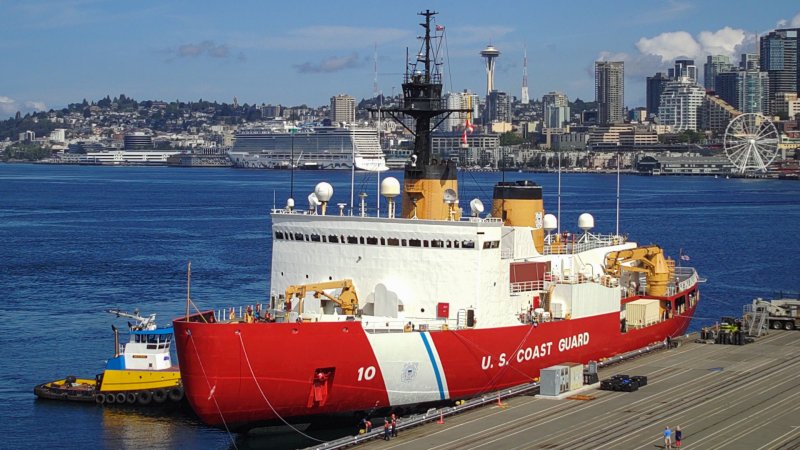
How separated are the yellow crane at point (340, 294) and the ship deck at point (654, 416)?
166 inches

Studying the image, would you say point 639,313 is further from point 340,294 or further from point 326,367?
point 326,367

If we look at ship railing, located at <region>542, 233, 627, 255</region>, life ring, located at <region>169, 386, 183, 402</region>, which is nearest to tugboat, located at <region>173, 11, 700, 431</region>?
ship railing, located at <region>542, 233, 627, 255</region>

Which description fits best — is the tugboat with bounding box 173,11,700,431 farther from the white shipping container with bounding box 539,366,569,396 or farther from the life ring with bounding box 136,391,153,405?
the life ring with bounding box 136,391,153,405

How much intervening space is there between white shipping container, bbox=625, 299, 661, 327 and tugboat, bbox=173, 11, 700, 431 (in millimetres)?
1433

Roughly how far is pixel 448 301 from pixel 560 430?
215 inches

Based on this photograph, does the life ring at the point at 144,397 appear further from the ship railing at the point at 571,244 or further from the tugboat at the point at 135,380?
the ship railing at the point at 571,244

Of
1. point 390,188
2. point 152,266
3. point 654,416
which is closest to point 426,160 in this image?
point 390,188

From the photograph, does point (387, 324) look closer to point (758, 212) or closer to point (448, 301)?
point (448, 301)

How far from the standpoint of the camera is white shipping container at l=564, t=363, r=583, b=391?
94.9 feet

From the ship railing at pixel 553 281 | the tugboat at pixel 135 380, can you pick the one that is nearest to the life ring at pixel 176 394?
the tugboat at pixel 135 380

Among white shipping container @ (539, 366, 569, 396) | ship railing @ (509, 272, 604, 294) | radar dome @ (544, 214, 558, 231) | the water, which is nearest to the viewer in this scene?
white shipping container @ (539, 366, 569, 396)

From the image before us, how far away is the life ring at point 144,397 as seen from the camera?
113ft

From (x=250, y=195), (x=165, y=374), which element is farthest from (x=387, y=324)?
(x=250, y=195)

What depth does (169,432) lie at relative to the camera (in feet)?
103
